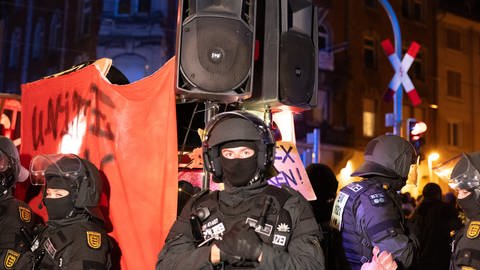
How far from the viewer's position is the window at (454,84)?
2886 cm

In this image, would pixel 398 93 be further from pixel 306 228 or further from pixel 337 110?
pixel 337 110

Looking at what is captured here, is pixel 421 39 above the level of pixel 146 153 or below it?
above

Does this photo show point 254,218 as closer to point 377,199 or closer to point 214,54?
point 377,199

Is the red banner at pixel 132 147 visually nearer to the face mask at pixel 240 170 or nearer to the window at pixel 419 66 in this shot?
the face mask at pixel 240 170

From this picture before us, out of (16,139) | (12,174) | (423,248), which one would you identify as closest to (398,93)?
(423,248)

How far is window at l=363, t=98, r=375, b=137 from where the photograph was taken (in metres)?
26.6

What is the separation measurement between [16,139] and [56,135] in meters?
1.73

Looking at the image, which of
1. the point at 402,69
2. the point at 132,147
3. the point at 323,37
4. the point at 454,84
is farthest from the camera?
the point at 454,84

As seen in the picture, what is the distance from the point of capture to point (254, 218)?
2846 mm

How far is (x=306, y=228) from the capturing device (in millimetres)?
2865

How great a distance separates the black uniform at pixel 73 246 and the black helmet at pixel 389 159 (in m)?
1.95

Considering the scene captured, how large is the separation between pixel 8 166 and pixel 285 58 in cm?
262

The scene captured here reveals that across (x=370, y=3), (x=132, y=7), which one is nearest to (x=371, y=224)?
(x=132, y=7)

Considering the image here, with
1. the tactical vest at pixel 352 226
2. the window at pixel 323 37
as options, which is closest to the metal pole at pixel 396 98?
the tactical vest at pixel 352 226
